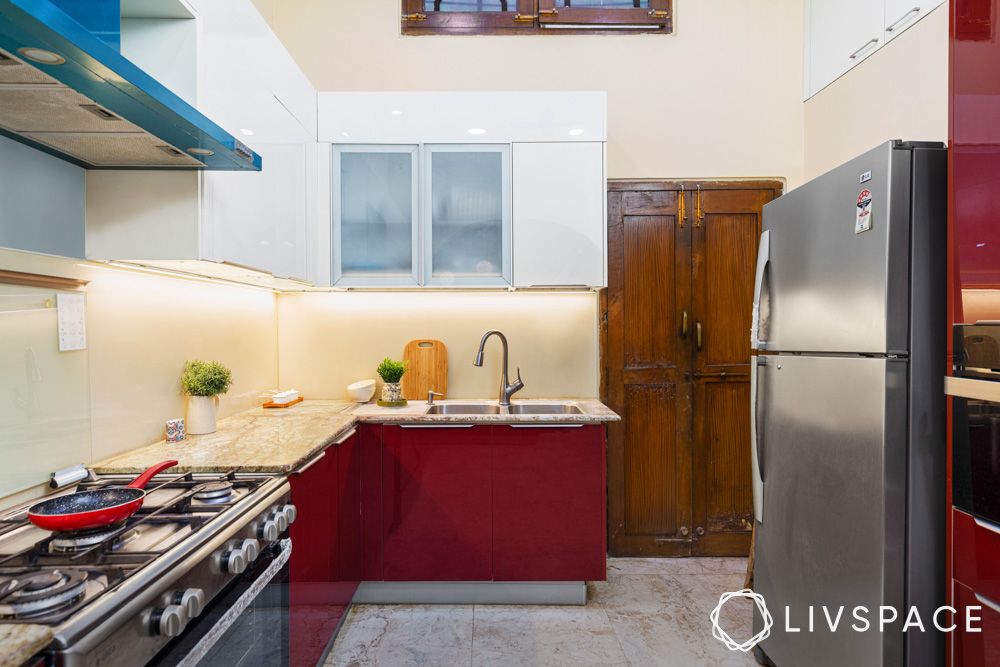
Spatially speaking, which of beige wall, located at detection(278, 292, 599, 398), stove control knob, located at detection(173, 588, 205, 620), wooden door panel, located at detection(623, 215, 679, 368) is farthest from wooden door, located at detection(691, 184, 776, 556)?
stove control knob, located at detection(173, 588, 205, 620)

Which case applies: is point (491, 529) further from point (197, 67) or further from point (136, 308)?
point (197, 67)

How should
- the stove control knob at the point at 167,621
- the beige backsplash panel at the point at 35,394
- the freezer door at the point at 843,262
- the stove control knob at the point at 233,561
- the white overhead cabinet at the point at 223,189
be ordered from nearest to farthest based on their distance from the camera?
the stove control knob at the point at 167,621 → the stove control knob at the point at 233,561 → the beige backsplash panel at the point at 35,394 → the freezer door at the point at 843,262 → the white overhead cabinet at the point at 223,189

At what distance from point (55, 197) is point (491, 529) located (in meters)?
2.02

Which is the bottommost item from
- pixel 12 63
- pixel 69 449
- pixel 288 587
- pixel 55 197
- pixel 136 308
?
pixel 288 587

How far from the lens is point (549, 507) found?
8.17 ft

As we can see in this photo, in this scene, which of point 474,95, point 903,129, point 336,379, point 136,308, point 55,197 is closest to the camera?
point 55,197

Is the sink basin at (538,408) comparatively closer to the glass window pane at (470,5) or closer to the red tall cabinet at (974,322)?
the red tall cabinet at (974,322)

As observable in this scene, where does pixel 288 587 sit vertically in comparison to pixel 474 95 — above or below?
below

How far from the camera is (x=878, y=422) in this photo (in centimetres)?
150

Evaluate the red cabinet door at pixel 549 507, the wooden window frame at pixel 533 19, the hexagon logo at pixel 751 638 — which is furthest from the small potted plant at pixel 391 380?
the wooden window frame at pixel 533 19

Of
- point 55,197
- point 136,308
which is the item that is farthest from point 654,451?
point 55,197

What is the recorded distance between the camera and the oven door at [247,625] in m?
1.06

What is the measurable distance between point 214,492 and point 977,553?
1916mm

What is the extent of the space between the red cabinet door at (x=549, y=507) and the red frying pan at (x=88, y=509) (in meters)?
1.50
